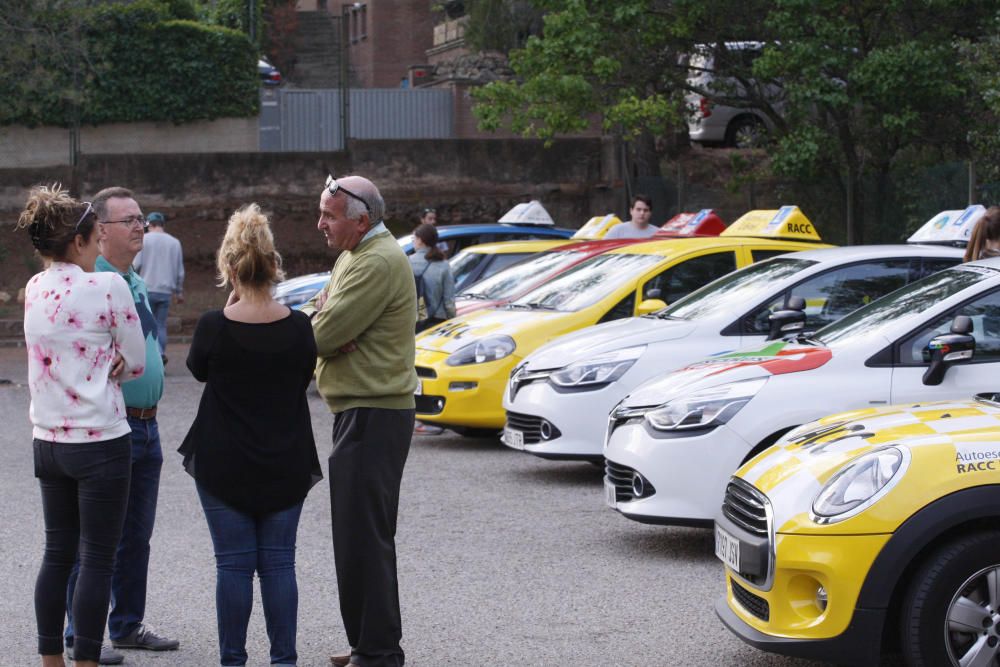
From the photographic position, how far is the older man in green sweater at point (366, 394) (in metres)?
5.27

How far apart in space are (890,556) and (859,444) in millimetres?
513

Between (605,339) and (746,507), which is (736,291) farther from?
(746,507)

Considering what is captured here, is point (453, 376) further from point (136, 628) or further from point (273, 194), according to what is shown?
point (273, 194)

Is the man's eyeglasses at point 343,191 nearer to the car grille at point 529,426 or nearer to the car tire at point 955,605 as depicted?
the car tire at point 955,605

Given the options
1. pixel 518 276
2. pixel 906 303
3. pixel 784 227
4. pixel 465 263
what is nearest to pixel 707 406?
pixel 906 303

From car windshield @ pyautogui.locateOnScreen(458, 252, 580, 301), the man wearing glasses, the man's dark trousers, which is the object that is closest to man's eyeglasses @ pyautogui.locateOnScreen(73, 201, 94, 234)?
the man wearing glasses

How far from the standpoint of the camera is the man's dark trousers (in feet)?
17.4

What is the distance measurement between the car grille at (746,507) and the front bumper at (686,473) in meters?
1.48

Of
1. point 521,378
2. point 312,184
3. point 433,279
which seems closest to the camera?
point 521,378

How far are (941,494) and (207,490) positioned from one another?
2.53m

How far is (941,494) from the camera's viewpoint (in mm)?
4863

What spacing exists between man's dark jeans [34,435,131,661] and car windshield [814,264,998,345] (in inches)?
155

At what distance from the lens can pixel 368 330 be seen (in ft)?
17.4

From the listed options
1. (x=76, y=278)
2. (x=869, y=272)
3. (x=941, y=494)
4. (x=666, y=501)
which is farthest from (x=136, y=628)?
(x=869, y=272)
